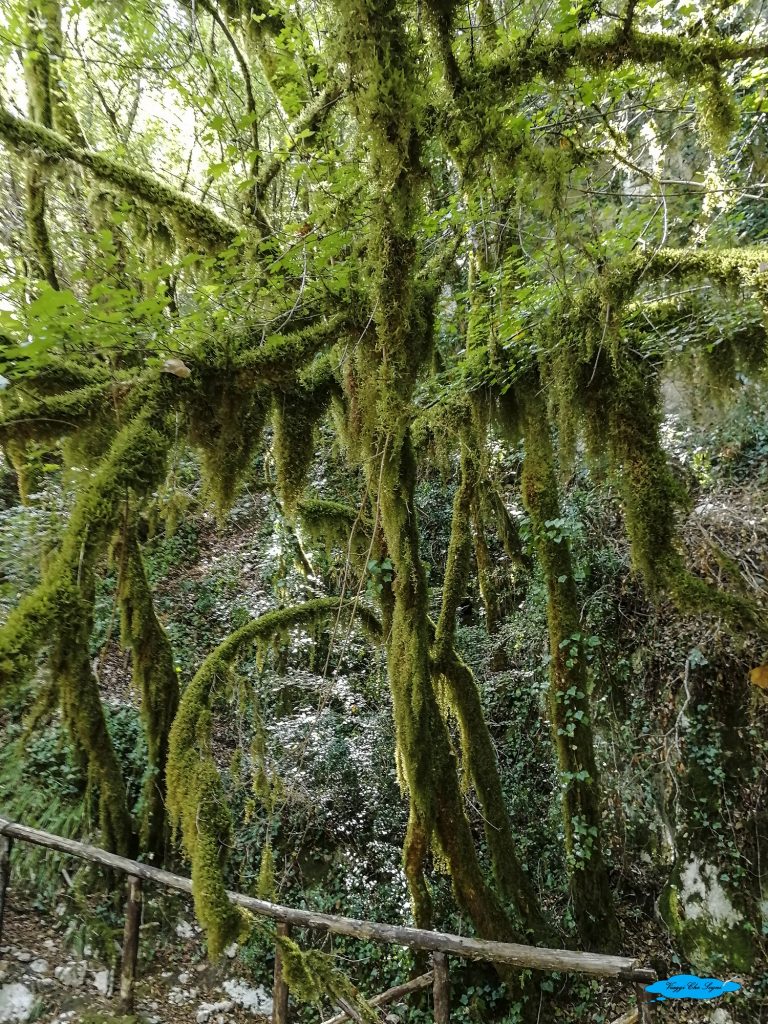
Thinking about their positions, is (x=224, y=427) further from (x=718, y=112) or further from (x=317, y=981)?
(x=317, y=981)

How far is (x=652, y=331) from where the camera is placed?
12.9 feet

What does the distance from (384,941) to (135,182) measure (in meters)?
5.73

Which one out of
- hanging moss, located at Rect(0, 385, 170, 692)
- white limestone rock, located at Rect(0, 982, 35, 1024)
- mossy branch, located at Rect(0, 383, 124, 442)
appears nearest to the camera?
hanging moss, located at Rect(0, 385, 170, 692)

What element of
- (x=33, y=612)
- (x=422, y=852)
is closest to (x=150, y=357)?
(x=33, y=612)

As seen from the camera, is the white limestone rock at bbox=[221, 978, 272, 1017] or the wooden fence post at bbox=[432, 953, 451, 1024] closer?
the wooden fence post at bbox=[432, 953, 451, 1024]

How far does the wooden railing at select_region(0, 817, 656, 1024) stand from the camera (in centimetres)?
A: 388

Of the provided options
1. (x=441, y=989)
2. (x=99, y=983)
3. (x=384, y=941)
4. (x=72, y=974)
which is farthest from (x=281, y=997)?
(x=72, y=974)

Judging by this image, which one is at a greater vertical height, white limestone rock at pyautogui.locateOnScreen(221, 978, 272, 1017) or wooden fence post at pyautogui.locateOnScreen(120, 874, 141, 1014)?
wooden fence post at pyautogui.locateOnScreen(120, 874, 141, 1014)

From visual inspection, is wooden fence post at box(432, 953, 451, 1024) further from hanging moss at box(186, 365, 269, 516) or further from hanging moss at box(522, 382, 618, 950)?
hanging moss at box(186, 365, 269, 516)

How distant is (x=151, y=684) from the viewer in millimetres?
6215

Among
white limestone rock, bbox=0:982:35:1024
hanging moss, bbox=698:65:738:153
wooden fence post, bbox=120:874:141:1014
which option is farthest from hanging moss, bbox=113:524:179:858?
hanging moss, bbox=698:65:738:153

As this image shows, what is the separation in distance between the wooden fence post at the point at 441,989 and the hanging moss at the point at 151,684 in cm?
331

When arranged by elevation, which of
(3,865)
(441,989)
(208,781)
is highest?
(208,781)

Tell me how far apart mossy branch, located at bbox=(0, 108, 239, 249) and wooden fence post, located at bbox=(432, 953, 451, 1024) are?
5.33 m
